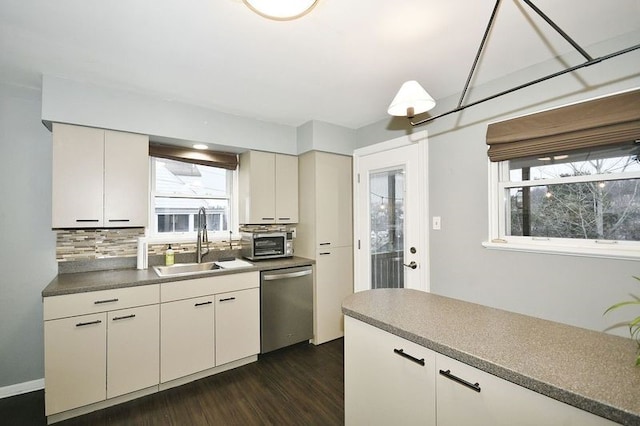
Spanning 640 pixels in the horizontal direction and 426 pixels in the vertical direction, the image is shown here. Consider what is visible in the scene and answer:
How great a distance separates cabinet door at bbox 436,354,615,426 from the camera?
85cm

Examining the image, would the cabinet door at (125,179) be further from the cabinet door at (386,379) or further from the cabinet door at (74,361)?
the cabinet door at (386,379)

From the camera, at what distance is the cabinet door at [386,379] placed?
1179 mm

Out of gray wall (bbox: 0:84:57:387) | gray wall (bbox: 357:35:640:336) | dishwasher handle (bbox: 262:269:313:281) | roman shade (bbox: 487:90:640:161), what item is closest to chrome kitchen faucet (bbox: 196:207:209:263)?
dishwasher handle (bbox: 262:269:313:281)

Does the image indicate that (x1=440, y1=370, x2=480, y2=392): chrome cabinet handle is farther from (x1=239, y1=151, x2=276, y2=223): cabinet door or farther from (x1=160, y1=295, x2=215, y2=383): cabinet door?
(x1=239, y1=151, x2=276, y2=223): cabinet door

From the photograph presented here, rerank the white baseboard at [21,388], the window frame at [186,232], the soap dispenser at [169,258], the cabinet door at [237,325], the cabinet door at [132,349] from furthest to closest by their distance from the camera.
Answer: the window frame at [186,232], the soap dispenser at [169,258], the cabinet door at [237,325], the white baseboard at [21,388], the cabinet door at [132,349]

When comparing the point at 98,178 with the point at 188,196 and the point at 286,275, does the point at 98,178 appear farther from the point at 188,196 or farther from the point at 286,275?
the point at 286,275

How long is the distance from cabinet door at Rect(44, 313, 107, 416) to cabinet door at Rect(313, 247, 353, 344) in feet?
6.32

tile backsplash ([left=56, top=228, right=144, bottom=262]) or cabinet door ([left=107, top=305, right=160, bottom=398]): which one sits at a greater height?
tile backsplash ([left=56, top=228, right=144, bottom=262])

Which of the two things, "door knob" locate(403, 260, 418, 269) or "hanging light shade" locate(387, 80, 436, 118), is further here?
"door knob" locate(403, 260, 418, 269)

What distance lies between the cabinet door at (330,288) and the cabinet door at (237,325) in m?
0.72

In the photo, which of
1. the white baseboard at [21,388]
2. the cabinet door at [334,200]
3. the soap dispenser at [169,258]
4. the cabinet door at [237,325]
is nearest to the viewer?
the white baseboard at [21,388]

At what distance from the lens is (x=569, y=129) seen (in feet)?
6.11

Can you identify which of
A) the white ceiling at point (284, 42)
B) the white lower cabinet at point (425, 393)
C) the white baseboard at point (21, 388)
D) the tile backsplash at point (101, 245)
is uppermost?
the white ceiling at point (284, 42)

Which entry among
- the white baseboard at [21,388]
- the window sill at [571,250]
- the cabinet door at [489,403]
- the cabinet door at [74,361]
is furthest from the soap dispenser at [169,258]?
the window sill at [571,250]
